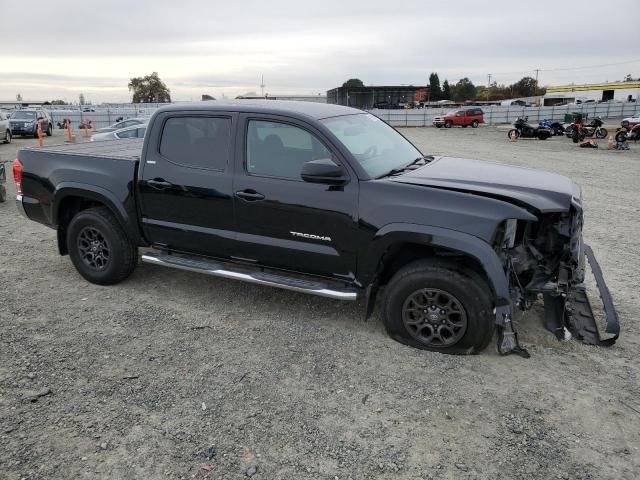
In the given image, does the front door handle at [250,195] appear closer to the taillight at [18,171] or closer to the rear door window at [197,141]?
the rear door window at [197,141]

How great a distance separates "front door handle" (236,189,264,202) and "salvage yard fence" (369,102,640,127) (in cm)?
3520

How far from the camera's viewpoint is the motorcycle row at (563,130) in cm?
2283

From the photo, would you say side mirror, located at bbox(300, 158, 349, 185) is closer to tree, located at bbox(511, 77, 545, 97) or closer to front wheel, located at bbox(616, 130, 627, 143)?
front wheel, located at bbox(616, 130, 627, 143)

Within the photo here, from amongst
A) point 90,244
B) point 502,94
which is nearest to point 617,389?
point 90,244

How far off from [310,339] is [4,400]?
84.5 inches

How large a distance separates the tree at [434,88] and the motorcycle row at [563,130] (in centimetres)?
8739

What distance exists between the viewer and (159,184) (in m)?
4.53

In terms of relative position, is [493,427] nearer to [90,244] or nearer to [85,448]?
[85,448]

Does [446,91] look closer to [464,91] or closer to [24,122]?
[464,91]

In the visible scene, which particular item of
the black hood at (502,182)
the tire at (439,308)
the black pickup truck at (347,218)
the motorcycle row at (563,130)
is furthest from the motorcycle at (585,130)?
the tire at (439,308)

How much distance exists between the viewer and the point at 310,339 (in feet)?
13.4

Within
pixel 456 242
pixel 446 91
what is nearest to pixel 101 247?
pixel 456 242

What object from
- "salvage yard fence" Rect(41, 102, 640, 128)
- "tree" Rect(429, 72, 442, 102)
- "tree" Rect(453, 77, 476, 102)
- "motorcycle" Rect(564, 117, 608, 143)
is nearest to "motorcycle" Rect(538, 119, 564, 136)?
"motorcycle" Rect(564, 117, 608, 143)

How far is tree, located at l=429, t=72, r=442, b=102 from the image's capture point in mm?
110975
